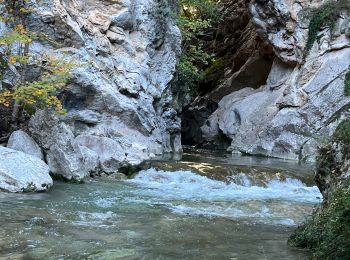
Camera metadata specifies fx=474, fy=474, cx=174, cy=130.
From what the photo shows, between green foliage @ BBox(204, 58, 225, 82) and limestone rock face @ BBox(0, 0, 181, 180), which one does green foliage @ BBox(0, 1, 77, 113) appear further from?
green foliage @ BBox(204, 58, 225, 82)

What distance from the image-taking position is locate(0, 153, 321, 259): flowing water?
586 centimetres

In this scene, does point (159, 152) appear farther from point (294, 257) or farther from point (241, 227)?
point (294, 257)

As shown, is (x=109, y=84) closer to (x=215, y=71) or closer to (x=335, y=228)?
(x=335, y=228)

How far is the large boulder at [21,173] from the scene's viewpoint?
10398 millimetres

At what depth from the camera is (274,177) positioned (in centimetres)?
1493

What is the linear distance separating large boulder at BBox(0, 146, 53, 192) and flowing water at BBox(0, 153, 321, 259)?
0.42 metres

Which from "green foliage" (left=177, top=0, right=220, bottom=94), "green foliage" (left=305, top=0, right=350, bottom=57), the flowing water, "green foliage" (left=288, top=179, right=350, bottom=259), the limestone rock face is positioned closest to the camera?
"green foliage" (left=288, top=179, right=350, bottom=259)

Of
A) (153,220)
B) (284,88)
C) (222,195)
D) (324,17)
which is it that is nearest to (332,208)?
(153,220)

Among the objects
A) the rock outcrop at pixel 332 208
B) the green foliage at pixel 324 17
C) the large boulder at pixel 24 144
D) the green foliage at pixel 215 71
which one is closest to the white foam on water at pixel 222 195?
the rock outcrop at pixel 332 208

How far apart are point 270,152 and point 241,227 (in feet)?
56.5

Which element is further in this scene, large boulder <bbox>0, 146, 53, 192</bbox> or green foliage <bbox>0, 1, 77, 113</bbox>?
green foliage <bbox>0, 1, 77, 113</bbox>

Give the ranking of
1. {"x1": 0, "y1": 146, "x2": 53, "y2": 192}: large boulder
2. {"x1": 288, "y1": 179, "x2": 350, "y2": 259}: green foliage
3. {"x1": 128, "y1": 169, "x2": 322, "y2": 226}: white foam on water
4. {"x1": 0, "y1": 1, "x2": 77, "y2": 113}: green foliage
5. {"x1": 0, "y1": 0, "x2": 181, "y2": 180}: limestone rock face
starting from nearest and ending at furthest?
{"x1": 288, "y1": 179, "x2": 350, "y2": 259}: green foliage → {"x1": 128, "y1": 169, "x2": 322, "y2": 226}: white foam on water → {"x1": 0, "y1": 146, "x2": 53, "y2": 192}: large boulder → {"x1": 0, "y1": 1, "x2": 77, "y2": 113}: green foliage → {"x1": 0, "y1": 0, "x2": 181, "y2": 180}: limestone rock face

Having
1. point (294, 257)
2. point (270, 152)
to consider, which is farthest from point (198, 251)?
point (270, 152)

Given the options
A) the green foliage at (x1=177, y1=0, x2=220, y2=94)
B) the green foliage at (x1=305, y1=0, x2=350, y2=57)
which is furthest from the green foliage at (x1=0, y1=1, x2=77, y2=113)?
the green foliage at (x1=305, y1=0, x2=350, y2=57)
